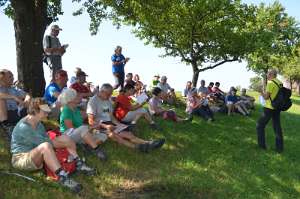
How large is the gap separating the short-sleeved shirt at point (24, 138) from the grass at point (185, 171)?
54 centimetres

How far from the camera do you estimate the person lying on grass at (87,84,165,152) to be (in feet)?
36.7

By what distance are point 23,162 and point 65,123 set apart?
5.73 ft

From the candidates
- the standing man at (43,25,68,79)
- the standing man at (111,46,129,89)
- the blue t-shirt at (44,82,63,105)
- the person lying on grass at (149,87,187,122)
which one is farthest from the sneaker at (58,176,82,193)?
the standing man at (111,46,129,89)

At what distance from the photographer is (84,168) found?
927 centimetres

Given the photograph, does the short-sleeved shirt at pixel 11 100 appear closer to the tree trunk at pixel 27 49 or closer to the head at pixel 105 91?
the head at pixel 105 91

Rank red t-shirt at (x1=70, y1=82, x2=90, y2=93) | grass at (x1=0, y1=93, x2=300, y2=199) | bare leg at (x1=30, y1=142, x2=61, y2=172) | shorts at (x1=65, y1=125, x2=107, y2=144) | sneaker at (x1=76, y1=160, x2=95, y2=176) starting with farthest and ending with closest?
red t-shirt at (x1=70, y1=82, x2=90, y2=93), shorts at (x1=65, y1=125, x2=107, y2=144), sneaker at (x1=76, y1=160, x2=95, y2=176), grass at (x1=0, y1=93, x2=300, y2=199), bare leg at (x1=30, y1=142, x2=61, y2=172)

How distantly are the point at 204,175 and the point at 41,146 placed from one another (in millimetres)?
4066

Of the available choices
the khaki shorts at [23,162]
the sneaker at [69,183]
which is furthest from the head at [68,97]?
the sneaker at [69,183]

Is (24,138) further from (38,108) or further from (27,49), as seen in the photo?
(27,49)

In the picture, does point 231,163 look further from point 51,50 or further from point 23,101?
point 51,50

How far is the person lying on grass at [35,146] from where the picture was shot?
8133 mm

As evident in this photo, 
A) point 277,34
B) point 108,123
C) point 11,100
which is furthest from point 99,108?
point 277,34

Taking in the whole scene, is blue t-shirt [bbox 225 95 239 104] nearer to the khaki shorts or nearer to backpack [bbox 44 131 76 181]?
backpack [bbox 44 131 76 181]

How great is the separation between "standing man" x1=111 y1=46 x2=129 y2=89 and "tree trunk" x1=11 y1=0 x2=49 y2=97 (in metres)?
4.10
